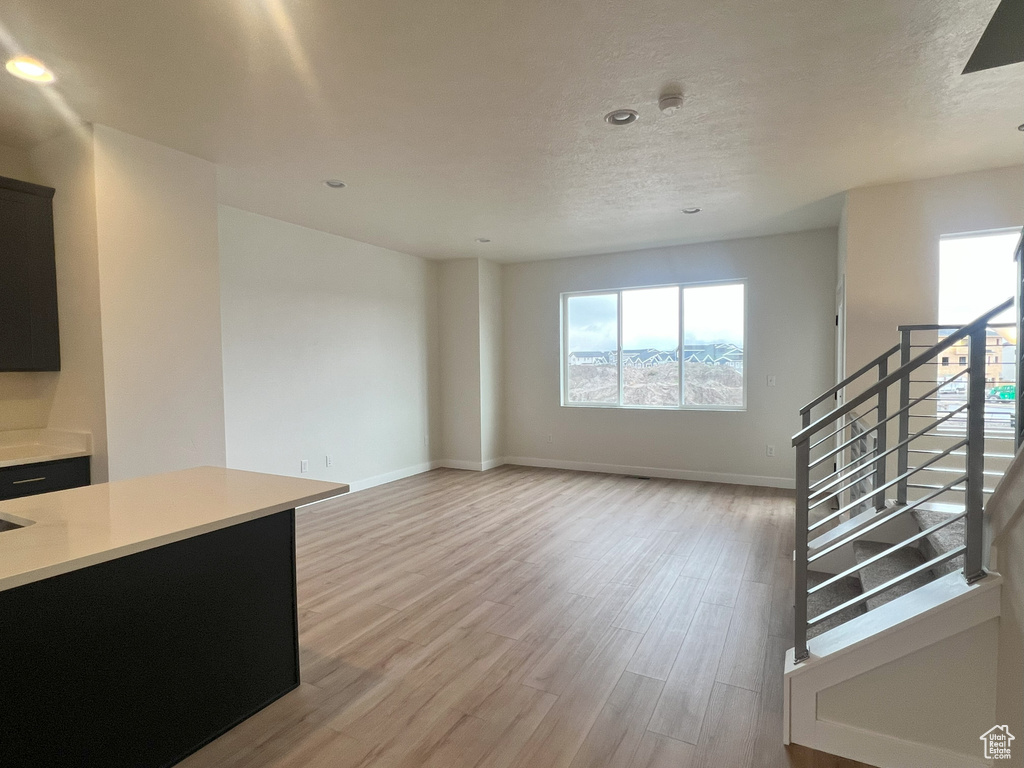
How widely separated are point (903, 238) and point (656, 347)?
2.75 meters

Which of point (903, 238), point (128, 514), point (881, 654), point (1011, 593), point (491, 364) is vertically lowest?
point (881, 654)

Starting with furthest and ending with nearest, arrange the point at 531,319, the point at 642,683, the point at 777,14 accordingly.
→ the point at 531,319 → the point at 642,683 → the point at 777,14

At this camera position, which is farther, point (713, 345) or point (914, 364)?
point (713, 345)

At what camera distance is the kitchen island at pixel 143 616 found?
1395 mm

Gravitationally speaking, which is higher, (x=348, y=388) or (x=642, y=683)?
(x=348, y=388)

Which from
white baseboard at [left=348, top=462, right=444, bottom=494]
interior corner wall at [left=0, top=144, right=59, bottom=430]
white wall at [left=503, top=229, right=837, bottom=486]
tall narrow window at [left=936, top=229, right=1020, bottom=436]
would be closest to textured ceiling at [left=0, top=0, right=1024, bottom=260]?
interior corner wall at [left=0, top=144, right=59, bottom=430]

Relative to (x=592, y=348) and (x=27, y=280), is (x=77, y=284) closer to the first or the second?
(x=27, y=280)

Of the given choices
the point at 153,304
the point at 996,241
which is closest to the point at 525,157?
the point at 153,304

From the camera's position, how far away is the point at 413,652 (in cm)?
244

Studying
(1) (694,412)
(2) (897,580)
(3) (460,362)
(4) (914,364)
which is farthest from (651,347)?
(2) (897,580)

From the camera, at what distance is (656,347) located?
6.30 metres

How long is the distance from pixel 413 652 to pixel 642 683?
1044 millimetres

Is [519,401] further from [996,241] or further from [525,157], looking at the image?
[996,241]

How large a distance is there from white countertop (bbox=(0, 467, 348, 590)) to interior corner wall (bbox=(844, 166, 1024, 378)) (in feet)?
13.2
